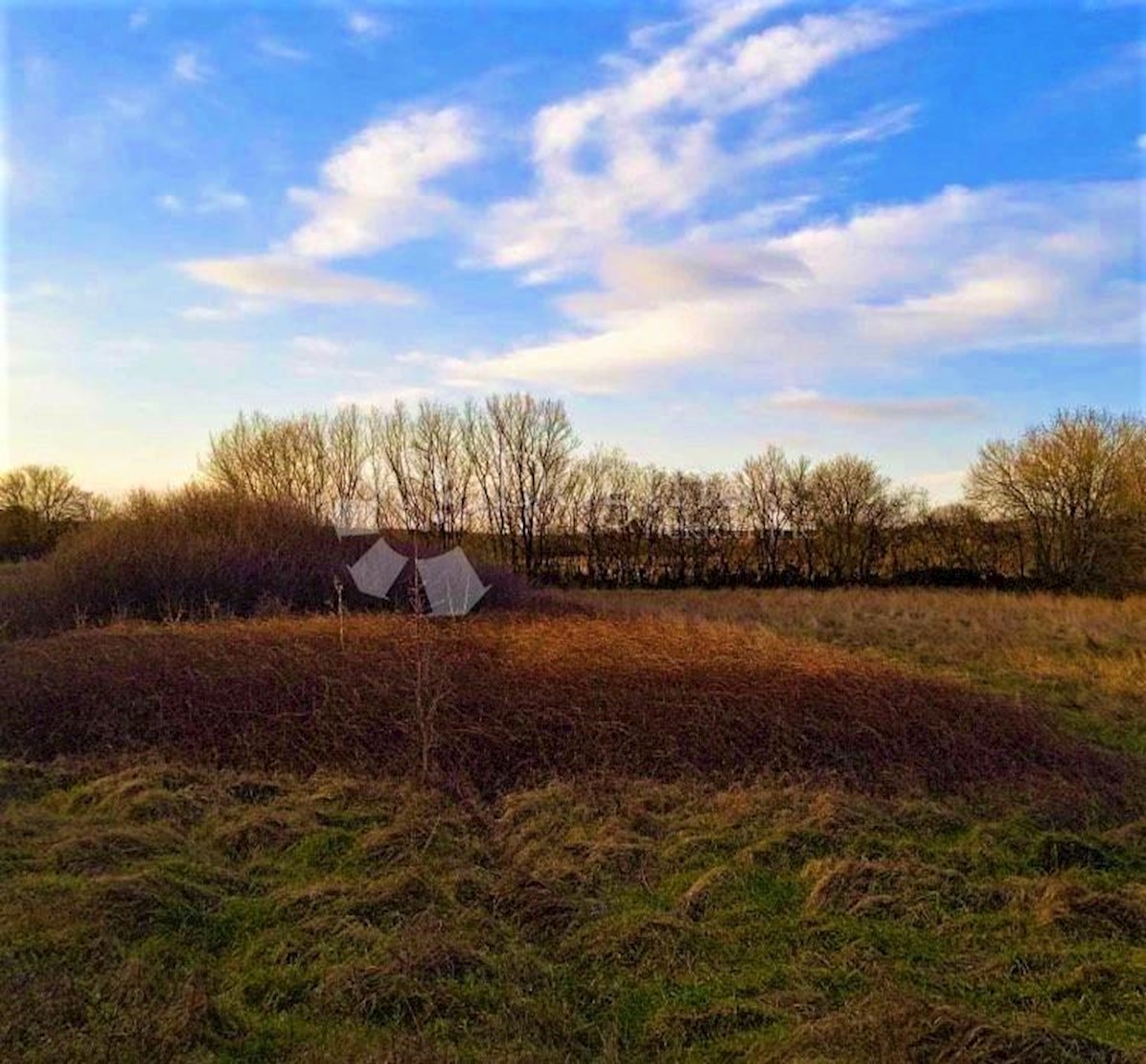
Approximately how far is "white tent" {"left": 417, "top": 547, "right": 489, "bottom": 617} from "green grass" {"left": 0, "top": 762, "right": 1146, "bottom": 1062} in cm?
991

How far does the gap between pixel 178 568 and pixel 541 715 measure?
11.1m

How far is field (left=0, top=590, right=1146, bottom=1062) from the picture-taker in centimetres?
319

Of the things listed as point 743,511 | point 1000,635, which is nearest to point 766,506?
point 743,511

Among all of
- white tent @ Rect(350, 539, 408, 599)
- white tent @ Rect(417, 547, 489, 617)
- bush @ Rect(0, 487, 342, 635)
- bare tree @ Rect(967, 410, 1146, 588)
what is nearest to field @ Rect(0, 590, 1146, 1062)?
bush @ Rect(0, 487, 342, 635)

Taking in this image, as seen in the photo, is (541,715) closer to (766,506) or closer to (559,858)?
(559,858)

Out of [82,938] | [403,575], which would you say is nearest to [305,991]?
[82,938]

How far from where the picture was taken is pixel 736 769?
6656 mm

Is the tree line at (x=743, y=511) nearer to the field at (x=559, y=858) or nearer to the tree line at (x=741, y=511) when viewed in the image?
the tree line at (x=741, y=511)

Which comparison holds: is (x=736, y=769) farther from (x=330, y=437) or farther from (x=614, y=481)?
(x=614, y=481)

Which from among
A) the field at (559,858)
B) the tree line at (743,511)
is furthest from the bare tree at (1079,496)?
the field at (559,858)

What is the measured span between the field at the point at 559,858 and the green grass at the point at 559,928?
2 cm

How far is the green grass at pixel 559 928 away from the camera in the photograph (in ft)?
10.2

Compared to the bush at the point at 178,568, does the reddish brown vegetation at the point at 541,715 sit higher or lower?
lower

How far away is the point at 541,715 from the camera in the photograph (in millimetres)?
7535
